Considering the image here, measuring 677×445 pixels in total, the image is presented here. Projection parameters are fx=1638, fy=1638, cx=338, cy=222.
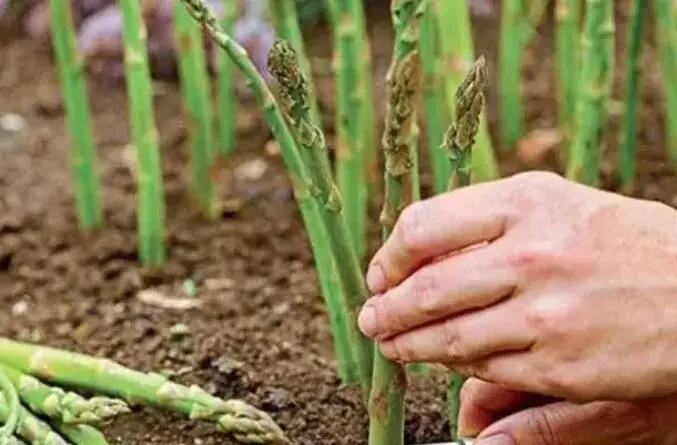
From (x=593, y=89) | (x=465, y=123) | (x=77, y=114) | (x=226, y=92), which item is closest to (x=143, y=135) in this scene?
(x=77, y=114)

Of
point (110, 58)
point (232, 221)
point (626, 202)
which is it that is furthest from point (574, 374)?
point (110, 58)

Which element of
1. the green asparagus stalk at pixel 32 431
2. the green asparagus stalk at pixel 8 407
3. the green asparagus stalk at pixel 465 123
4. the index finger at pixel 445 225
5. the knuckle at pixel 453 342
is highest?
the green asparagus stalk at pixel 465 123

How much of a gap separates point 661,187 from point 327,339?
603mm

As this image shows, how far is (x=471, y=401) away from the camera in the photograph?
4.08 feet

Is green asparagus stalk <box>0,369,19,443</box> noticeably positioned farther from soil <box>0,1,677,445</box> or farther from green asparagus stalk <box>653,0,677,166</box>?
green asparagus stalk <box>653,0,677,166</box>

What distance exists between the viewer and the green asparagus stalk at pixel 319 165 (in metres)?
1.16

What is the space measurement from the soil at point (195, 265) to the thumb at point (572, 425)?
0.82 ft

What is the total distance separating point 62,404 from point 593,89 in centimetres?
67

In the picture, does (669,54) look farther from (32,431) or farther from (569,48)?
(32,431)

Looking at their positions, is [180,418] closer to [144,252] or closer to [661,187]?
[144,252]

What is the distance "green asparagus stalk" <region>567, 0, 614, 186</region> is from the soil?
31cm

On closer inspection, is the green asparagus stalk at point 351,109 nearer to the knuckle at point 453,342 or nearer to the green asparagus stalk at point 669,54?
the green asparagus stalk at point 669,54

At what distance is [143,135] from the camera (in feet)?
5.92

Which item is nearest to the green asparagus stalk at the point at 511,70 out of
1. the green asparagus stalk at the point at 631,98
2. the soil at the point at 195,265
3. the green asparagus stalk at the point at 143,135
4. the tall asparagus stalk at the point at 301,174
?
the soil at the point at 195,265
